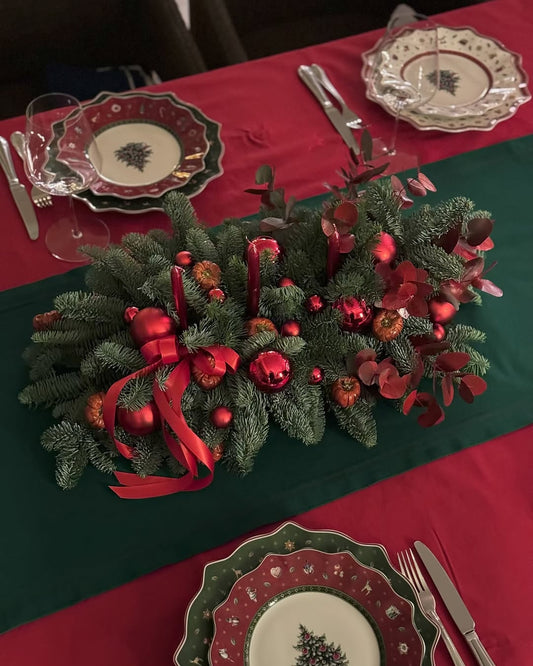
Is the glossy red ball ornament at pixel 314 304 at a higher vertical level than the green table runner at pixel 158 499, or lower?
higher

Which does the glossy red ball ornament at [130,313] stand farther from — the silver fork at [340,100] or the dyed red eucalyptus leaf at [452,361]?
the silver fork at [340,100]

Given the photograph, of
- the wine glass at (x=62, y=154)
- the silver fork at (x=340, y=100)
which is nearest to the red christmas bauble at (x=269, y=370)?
the wine glass at (x=62, y=154)

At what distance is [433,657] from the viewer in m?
0.62

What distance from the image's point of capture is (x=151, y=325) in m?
0.71

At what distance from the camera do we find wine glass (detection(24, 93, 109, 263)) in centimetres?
90

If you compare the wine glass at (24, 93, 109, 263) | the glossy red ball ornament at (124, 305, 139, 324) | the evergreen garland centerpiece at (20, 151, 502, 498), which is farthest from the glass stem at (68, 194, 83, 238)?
the glossy red ball ornament at (124, 305, 139, 324)

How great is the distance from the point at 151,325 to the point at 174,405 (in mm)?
90

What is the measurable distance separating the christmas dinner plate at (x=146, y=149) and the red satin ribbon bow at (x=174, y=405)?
35 centimetres

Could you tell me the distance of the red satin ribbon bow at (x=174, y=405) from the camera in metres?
0.70

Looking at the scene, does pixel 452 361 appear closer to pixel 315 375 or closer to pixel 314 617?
pixel 315 375

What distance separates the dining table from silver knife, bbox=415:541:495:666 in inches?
0.4

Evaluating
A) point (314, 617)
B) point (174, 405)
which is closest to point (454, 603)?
point (314, 617)

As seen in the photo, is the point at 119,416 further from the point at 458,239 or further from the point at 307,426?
the point at 458,239

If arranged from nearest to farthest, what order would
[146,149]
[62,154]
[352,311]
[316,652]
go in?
1. [316,652]
2. [352,311]
3. [62,154]
4. [146,149]
